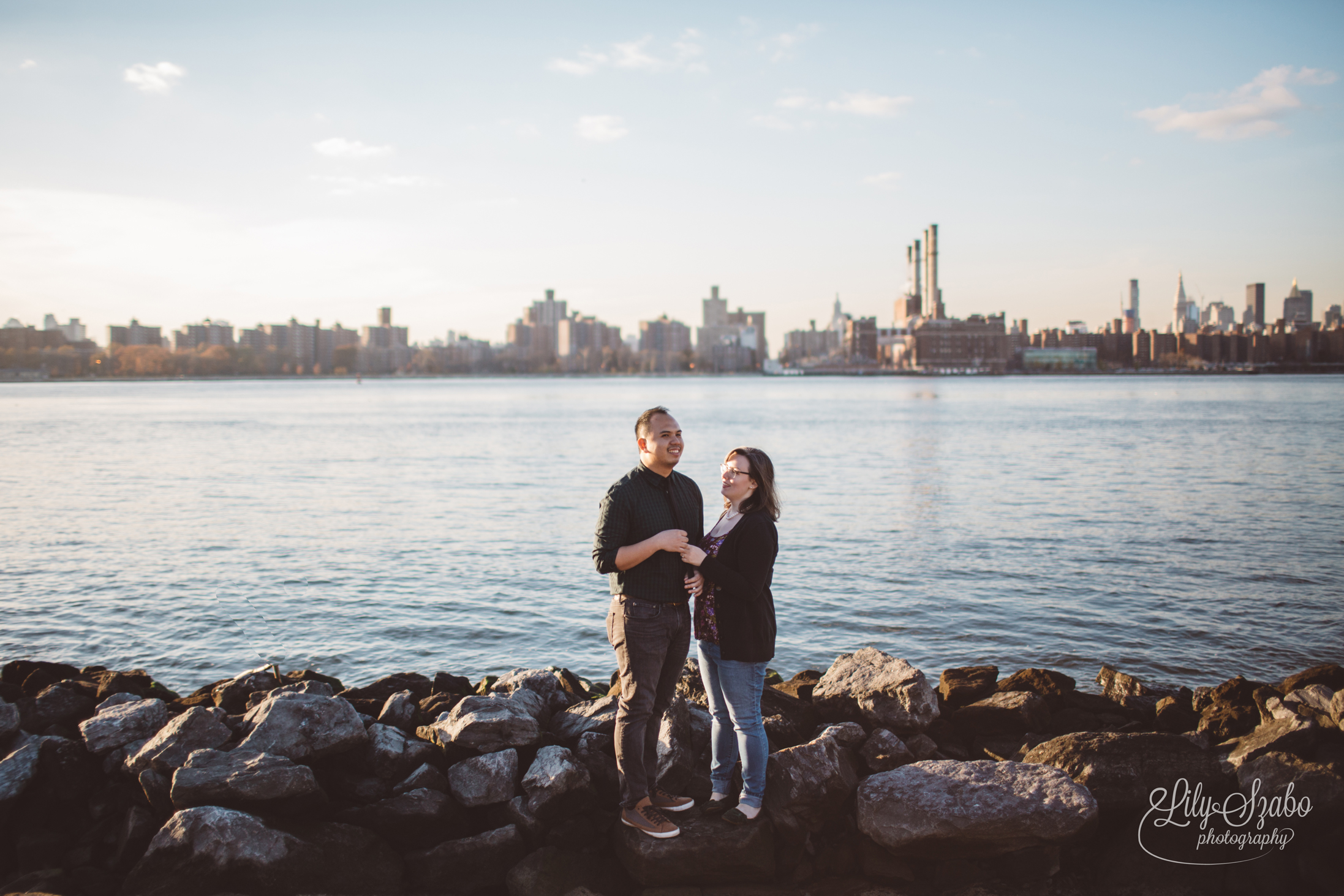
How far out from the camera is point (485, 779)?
566 cm

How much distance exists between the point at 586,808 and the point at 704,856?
0.84 m

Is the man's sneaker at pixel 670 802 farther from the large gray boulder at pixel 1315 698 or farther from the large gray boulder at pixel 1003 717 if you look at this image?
the large gray boulder at pixel 1315 698

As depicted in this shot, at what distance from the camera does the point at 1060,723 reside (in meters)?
7.02

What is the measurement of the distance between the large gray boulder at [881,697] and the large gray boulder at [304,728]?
3.37m

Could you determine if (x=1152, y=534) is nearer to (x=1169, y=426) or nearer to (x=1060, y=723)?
(x=1060, y=723)

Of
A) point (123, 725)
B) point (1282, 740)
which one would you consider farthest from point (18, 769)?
point (1282, 740)

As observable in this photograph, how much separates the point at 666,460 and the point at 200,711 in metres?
3.82

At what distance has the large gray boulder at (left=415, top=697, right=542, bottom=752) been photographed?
6.04m

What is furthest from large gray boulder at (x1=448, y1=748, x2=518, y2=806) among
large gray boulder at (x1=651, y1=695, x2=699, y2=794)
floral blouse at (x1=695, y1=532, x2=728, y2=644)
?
floral blouse at (x1=695, y1=532, x2=728, y2=644)

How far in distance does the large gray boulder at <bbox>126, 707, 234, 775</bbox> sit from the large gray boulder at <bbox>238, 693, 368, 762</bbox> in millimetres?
232

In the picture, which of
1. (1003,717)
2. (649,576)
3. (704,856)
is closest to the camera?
(649,576)

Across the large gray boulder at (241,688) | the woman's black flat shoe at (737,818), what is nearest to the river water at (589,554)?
the large gray boulder at (241,688)

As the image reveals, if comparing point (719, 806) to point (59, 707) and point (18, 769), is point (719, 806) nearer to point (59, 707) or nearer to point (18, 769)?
point (18, 769)

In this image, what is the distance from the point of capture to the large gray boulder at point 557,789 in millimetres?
5457
